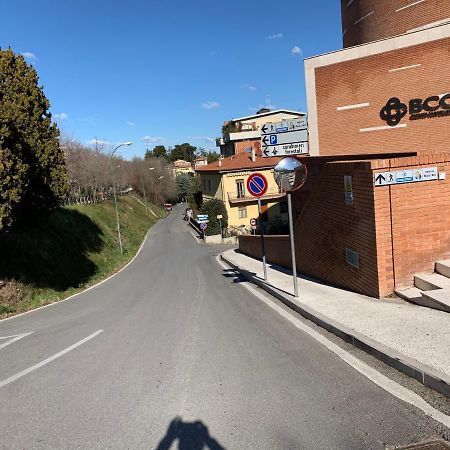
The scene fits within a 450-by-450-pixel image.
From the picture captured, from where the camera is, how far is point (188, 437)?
3.64 m

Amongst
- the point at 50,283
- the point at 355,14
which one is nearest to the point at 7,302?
the point at 50,283

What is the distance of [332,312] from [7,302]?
1279 cm

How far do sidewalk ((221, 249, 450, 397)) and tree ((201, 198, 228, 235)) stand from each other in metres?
42.4

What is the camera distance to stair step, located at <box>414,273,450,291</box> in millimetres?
6796

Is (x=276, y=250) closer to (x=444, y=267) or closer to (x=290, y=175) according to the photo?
(x=290, y=175)

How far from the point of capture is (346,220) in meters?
8.66


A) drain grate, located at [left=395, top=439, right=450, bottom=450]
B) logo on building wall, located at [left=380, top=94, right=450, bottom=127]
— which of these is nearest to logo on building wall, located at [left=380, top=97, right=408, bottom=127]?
logo on building wall, located at [left=380, top=94, right=450, bottom=127]

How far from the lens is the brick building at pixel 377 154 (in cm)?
732

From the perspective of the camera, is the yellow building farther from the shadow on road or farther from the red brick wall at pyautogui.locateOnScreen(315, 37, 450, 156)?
the shadow on road

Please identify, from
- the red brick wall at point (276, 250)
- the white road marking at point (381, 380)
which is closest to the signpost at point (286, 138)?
the white road marking at point (381, 380)

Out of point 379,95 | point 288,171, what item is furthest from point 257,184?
point 379,95

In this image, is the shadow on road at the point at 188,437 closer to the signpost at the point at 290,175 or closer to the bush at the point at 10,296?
the signpost at the point at 290,175

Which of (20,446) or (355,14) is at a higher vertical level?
(355,14)

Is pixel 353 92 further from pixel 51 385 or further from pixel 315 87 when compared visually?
pixel 51 385
